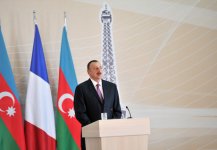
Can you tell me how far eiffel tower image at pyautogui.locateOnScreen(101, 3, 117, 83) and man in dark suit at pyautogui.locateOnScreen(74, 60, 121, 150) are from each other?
53.2 inches

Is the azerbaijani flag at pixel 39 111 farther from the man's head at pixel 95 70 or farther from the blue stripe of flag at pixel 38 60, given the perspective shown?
the man's head at pixel 95 70

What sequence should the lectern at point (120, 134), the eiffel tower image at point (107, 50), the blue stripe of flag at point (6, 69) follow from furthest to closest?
the eiffel tower image at point (107, 50), the blue stripe of flag at point (6, 69), the lectern at point (120, 134)

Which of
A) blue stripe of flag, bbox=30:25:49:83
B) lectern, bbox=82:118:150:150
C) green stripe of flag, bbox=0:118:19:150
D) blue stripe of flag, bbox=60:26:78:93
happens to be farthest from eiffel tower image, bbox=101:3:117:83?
lectern, bbox=82:118:150:150

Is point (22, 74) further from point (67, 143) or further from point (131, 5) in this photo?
point (131, 5)

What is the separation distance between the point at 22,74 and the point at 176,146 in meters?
2.45

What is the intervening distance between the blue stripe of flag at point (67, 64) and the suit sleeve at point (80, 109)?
118cm

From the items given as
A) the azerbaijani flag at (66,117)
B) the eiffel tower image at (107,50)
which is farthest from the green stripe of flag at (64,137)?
the eiffel tower image at (107,50)

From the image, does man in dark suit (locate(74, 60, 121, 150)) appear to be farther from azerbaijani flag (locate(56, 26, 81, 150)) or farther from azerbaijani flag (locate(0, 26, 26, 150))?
azerbaijani flag (locate(0, 26, 26, 150))

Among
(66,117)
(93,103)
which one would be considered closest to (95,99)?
(93,103)

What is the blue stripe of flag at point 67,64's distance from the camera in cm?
506

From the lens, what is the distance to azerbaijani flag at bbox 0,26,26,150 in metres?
4.66

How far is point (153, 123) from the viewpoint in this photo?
545 centimetres

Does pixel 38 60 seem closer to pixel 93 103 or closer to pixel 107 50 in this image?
pixel 107 50

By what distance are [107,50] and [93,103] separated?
1.72m
